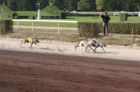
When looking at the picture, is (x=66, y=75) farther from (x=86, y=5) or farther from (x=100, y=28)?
(x=86, y=5)

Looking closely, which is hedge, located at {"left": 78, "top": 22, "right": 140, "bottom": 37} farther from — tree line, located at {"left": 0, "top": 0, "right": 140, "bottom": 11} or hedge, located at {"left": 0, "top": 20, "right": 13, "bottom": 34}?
tree line, located at {"left": 0, "top": 0, "right": 140, "bottom": 11}

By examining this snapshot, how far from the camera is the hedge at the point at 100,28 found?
79.4 feet

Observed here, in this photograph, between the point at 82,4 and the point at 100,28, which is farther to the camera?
the point at 82,4

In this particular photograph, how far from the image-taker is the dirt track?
10.5 meters

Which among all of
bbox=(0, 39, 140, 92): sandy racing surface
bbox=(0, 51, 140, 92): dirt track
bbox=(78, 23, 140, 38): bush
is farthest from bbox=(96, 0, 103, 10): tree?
bbox=(0, 51, 140, 92): dirt track

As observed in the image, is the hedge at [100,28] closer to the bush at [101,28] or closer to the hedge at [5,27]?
the bush at [101,28]

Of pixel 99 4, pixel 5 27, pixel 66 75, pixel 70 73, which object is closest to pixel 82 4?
pixel 99 4

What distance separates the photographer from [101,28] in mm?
25797

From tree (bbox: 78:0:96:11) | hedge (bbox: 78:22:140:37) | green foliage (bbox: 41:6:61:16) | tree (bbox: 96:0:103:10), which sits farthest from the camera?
tree (bbox: 78:0:96:11)

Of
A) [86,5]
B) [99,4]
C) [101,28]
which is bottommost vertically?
[101,28]

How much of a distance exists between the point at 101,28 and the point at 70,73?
13.2 metres

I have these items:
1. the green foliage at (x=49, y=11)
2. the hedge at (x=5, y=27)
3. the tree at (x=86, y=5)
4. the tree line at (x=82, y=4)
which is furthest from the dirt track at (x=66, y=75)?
the tree at (x=86, y=5)

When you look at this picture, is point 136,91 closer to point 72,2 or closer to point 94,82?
point 94,82

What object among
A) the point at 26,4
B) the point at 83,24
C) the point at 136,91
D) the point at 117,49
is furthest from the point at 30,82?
the point at 26,4
